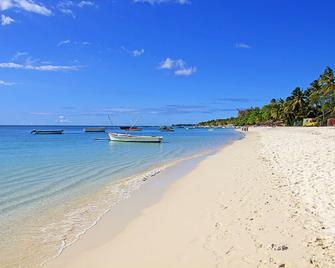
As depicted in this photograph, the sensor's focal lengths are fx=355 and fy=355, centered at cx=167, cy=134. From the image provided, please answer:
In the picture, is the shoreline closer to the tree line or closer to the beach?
the beach

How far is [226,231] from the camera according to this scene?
690 cm

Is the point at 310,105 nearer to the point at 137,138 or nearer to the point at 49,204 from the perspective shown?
the point at 137,138

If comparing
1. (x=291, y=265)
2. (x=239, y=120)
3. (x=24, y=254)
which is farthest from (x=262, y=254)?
(x=239, y=120)

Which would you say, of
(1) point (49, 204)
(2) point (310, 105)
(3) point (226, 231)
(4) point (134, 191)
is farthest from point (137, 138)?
(2) point (310, 105)

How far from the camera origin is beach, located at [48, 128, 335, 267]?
5.60 metres

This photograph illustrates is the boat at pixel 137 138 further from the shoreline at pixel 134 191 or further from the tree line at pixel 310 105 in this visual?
the tree line at pixel 310 105

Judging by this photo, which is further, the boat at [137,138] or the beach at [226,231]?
the boat at [137,138]

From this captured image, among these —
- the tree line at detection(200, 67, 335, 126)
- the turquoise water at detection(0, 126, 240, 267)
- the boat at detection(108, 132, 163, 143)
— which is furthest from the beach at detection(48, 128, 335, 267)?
the tree line at detection(200, 67, 335, 126)

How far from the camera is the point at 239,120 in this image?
184 m

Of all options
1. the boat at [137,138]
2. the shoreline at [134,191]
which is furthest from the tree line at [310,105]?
the shoreline at [134,191]

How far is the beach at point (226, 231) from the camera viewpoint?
5598mm

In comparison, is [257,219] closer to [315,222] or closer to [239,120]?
[315,222]

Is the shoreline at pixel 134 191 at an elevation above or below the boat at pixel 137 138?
below

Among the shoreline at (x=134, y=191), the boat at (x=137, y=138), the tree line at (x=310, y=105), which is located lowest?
the shoreline at (x=134, y=191)
